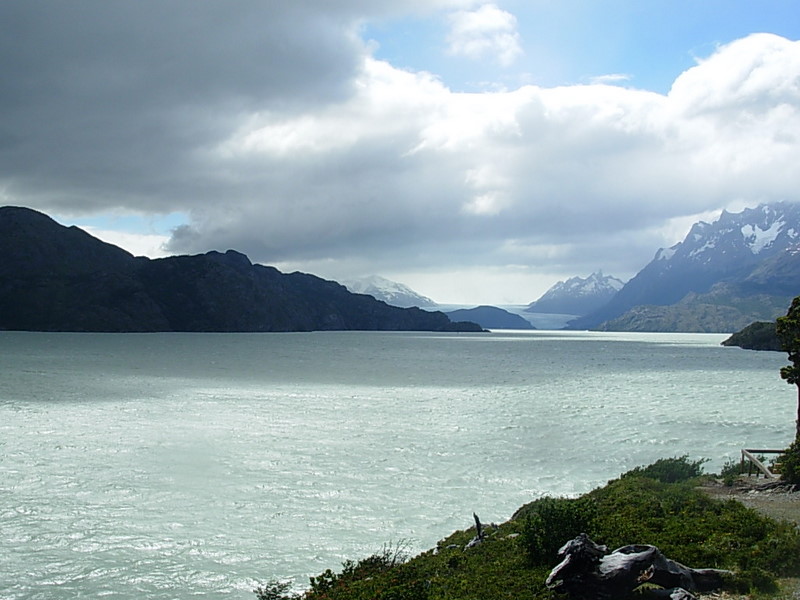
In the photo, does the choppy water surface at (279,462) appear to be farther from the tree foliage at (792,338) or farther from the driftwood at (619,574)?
the driftwood at (619,574)

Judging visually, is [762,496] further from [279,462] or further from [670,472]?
[279,462]

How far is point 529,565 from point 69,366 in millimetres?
115718

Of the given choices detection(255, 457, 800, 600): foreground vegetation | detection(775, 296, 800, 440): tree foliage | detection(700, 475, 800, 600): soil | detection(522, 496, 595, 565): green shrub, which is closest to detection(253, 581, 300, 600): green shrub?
detection(255, 457, 800, 600): foreground vegetation

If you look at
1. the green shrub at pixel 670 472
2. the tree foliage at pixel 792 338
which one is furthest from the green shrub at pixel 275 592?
the tree foliage at pixel 792 338

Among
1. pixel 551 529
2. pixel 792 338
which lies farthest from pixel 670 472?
pixel 551 529

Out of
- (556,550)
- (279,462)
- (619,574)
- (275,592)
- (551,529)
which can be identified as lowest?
(279,462)

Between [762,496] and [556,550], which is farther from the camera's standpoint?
[762,496]

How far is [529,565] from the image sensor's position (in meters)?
18.3

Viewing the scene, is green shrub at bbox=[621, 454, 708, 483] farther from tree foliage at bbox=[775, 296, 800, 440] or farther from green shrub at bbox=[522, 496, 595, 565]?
green shrub at bbox=[522, 496, 595, 565]

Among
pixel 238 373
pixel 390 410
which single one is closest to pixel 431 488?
pixel 390 410

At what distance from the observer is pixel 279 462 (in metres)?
40.4

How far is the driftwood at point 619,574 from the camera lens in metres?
14.8

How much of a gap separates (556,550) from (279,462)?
81.9ft

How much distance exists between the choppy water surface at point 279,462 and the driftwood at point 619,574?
1097cm
